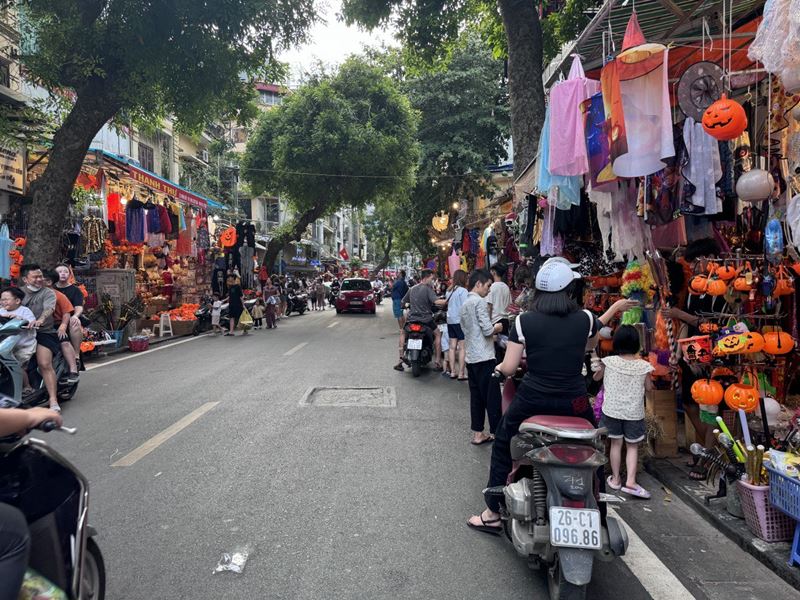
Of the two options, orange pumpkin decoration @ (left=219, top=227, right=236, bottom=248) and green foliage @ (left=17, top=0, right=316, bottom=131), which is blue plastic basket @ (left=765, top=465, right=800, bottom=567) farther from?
orange pumpkin decoration @ (left=219, top=227, right=236, bottom=248)

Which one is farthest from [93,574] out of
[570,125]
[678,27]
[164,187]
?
[164,187]

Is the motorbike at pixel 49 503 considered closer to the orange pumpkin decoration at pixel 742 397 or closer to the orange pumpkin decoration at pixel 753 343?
the orange pumpkin decoration at pixel 742 397

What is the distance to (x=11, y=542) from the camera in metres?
1.97

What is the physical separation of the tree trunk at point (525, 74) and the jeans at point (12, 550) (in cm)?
984

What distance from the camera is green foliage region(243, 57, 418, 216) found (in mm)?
23062

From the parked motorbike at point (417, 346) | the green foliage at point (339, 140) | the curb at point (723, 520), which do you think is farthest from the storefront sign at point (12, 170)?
the curb at point (723, 520)

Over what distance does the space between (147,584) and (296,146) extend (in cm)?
2197

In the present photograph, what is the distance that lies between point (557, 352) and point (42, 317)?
639 cm

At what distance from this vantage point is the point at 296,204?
2623 cm

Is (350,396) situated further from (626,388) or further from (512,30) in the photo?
(512,30)

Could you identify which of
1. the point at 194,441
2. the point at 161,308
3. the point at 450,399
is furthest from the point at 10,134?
the point at 450,399

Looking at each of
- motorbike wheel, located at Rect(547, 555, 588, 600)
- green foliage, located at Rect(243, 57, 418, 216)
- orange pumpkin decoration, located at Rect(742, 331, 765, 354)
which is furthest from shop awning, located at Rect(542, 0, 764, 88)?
green foliage, located at Rect(243, 57, 418, 216)

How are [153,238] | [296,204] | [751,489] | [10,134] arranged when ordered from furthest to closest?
[296,204]
[153,238]
[10,134]
[751,489]

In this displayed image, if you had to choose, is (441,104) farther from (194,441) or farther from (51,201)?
(194,441)
